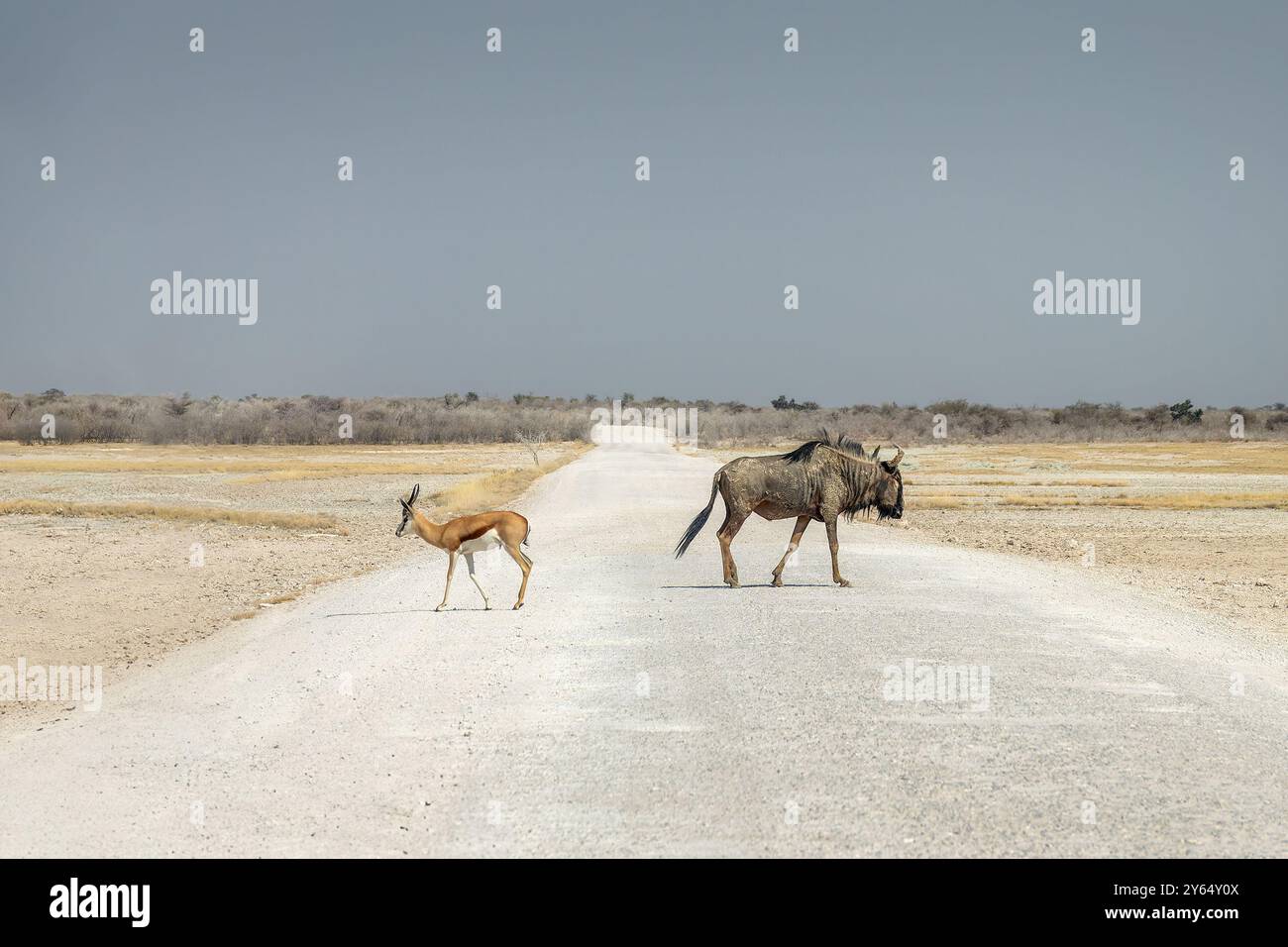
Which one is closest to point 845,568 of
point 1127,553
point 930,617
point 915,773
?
point 930,617

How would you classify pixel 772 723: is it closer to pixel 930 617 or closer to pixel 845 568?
pixel 930 617

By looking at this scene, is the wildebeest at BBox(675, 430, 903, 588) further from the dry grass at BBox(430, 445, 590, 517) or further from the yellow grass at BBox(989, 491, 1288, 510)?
the yellow grass at BBox(989, 491, 1288, 510)

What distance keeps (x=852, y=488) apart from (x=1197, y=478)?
46.9m

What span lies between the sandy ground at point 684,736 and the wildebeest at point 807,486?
3.57ft

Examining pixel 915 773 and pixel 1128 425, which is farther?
pixel 1128 425

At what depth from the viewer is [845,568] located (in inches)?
704

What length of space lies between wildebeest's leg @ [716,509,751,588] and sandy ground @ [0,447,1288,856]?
461 mm

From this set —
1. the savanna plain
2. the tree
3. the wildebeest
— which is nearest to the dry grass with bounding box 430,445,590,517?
the savanna plain

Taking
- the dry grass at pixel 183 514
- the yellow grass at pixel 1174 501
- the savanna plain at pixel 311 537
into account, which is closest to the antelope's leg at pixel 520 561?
the savanna plain at pixel 311 537

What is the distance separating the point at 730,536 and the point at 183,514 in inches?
870

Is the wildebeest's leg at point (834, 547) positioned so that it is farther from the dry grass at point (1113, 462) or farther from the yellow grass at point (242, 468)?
the dry grass at point (1113, 462)

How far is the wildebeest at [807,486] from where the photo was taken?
14.6 m
